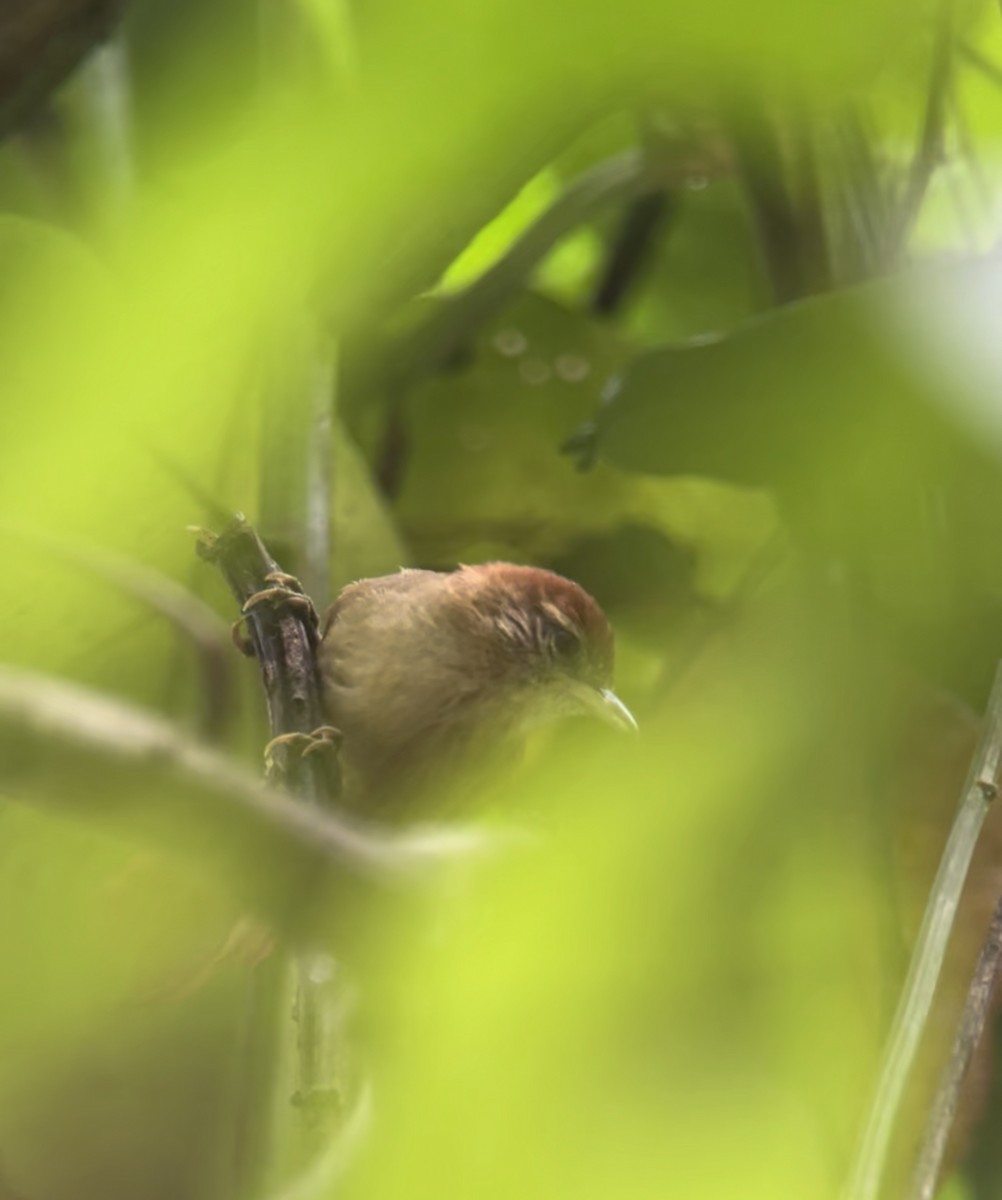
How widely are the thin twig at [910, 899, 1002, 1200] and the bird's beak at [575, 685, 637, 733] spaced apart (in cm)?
33

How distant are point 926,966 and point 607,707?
1.78 feet

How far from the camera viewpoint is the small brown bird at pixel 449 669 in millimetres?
1045

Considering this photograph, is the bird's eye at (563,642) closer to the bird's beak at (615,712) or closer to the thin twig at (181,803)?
the bird's beak at (615,712)

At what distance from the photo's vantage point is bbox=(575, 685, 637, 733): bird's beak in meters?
0.98

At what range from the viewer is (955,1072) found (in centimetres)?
54

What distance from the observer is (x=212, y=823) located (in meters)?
0.26

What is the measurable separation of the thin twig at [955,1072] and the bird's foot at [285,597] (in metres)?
0.38

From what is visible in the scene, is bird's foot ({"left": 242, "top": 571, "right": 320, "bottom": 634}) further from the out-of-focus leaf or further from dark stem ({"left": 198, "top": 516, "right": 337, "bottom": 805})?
the out-of-focus leaf

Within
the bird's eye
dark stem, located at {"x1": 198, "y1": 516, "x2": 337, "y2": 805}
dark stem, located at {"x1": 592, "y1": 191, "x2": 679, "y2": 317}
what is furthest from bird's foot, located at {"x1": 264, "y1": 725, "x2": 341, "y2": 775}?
dark stem, located at {"x1": 592, "y1": 191, "x2": 679, "y2": 317}

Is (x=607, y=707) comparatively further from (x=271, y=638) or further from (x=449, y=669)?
(x=271, y=638)

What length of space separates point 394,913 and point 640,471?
665 millimetres

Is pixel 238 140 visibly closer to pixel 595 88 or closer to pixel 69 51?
pixel 595 88

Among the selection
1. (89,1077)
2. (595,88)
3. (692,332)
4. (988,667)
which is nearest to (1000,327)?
(988,667)

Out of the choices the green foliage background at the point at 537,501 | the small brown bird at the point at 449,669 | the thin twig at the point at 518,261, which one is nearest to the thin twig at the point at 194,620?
the green foliage background at the point at 537,501
